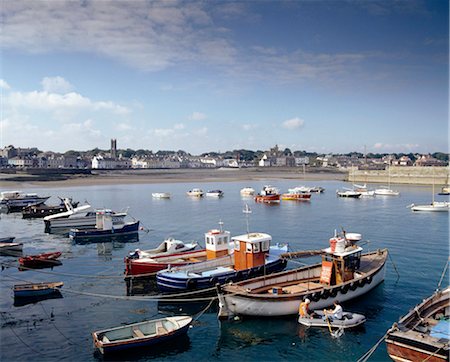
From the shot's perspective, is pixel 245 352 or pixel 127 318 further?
pixel 127 318

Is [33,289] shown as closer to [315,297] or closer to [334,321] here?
[315,297]

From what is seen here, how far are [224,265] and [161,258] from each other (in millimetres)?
5896

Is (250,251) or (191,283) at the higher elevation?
(250,251)

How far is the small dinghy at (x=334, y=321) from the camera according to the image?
24156mm

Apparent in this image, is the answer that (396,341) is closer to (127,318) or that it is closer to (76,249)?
(127,318)

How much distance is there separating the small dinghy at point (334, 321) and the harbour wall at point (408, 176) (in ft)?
417

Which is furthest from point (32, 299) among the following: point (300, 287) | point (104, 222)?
point (104, 222)

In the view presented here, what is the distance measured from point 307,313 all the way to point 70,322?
1421 centimetres

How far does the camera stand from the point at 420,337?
60.6ft

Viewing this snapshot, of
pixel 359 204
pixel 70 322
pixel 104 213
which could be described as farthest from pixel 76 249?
pixel 359 204

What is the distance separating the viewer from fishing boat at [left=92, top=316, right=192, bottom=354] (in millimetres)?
21250

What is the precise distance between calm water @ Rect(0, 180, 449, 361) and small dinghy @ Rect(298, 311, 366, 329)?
46 cm

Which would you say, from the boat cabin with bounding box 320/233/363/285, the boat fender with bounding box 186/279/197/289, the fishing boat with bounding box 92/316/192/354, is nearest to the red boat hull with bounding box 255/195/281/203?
the boat cabin with bounding box 320/233/363/285

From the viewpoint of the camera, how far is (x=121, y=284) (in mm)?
33375
